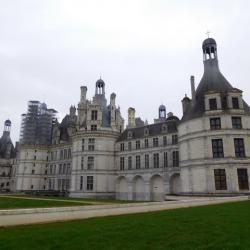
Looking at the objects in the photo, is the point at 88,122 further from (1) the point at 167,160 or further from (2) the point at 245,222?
(2) the point at 245,222

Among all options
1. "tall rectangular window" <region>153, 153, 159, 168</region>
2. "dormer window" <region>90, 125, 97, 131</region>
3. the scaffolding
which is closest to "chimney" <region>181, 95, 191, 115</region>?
"tall rectangular window" <region>153, 153, 159, 168</region>

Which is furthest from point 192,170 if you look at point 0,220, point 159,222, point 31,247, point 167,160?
point 31,247

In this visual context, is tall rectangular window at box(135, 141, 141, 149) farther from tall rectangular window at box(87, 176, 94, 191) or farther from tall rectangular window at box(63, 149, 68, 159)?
tall rectangular window at box(63, 149, 68, 159)

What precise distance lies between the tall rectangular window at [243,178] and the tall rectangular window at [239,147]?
5.68ft

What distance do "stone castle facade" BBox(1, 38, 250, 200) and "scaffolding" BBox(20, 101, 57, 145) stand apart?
137 inches

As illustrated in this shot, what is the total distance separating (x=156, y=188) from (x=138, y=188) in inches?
147

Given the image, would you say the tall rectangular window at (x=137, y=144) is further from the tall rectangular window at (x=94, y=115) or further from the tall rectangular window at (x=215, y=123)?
the tall rectangular window at (x=215, y=123)

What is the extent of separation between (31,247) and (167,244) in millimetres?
3978

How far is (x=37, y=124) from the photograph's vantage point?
73.6 meters

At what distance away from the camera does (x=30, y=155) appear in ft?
222

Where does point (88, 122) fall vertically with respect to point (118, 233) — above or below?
above

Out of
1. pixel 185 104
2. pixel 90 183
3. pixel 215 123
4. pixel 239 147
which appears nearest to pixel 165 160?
Result: pixel 185 104

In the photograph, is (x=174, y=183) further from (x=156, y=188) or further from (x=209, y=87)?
(x=209, y=87)

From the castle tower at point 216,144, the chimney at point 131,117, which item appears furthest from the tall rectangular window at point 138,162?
the castle tower at point 216,144
